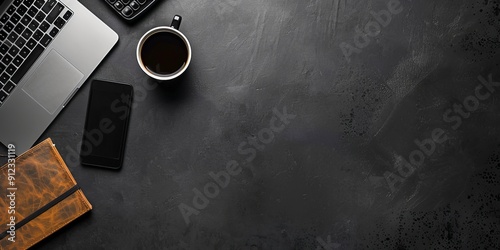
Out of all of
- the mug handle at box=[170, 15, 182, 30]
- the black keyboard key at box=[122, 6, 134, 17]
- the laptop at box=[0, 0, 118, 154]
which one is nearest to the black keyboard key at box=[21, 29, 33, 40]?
the laptop at box=[0, 0, 118, 154]

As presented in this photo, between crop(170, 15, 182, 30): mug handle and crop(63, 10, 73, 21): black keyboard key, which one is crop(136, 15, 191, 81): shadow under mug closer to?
crop(170, 15, 182, 30): mug handle

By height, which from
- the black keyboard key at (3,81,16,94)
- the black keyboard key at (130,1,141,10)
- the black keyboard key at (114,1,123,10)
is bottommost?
the black keyboard key at (130,1,141,10)

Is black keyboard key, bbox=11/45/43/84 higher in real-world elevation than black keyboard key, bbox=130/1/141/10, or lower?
higher

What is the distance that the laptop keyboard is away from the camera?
1192 millimetres

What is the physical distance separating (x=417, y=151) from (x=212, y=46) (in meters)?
0.55

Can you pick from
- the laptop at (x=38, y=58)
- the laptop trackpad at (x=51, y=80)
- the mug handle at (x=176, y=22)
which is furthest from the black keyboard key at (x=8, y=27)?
the mug handle at (x=176, y=22)

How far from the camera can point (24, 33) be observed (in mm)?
1197

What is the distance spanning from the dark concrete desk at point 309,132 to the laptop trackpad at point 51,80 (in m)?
0.04

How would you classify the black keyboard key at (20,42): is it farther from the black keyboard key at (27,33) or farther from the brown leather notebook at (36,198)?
the brown leather notebook at (36,198)

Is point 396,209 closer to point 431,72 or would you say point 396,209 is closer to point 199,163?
Result: point 431,72

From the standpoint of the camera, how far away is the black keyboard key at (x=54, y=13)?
120cm

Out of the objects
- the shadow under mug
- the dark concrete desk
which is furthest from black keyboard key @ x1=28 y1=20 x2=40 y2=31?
the shadow under mug

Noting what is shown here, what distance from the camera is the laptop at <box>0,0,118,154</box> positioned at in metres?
1.19

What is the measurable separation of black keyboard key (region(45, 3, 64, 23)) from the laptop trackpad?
0.24 feet
